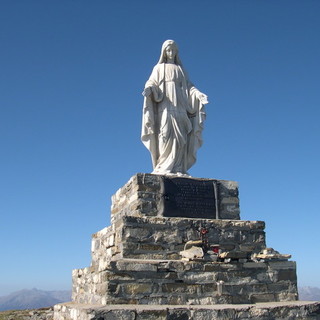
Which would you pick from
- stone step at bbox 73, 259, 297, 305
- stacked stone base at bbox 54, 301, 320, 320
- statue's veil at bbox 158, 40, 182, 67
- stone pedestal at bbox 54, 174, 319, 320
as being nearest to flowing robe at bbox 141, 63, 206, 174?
statue's veil at bbox 158, 40, 182, 67

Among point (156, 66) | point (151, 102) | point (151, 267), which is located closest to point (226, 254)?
point (151, 267)

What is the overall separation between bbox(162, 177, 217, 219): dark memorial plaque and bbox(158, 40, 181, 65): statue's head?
3.07 meters

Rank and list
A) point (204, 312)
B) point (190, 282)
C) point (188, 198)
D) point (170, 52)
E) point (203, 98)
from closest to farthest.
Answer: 1. point (204, 312)
2. point (190, 282)
3. point (188, 198)
4. point (203, 98)
5. point (170, 52)

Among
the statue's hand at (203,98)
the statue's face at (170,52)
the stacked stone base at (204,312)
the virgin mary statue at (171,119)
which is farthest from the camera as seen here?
the statue's face at (170,52)

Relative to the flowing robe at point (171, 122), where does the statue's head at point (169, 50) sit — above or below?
above

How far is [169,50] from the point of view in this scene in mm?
10266

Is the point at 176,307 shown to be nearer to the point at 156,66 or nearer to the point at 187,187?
the point at 187,187

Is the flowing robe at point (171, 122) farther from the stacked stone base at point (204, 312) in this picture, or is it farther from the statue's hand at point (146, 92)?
the stacked stone base at point (204, 312)

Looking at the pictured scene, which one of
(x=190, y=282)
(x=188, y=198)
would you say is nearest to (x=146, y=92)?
(x=188, y=198)

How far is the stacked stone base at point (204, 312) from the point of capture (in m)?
6.26

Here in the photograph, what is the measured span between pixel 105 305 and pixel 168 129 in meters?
4.16

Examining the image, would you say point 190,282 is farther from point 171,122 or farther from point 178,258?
point 171,122

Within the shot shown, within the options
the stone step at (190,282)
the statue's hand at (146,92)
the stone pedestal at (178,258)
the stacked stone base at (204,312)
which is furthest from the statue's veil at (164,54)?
the stacked stone base at (204,312)

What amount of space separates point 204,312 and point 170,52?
5.93m
